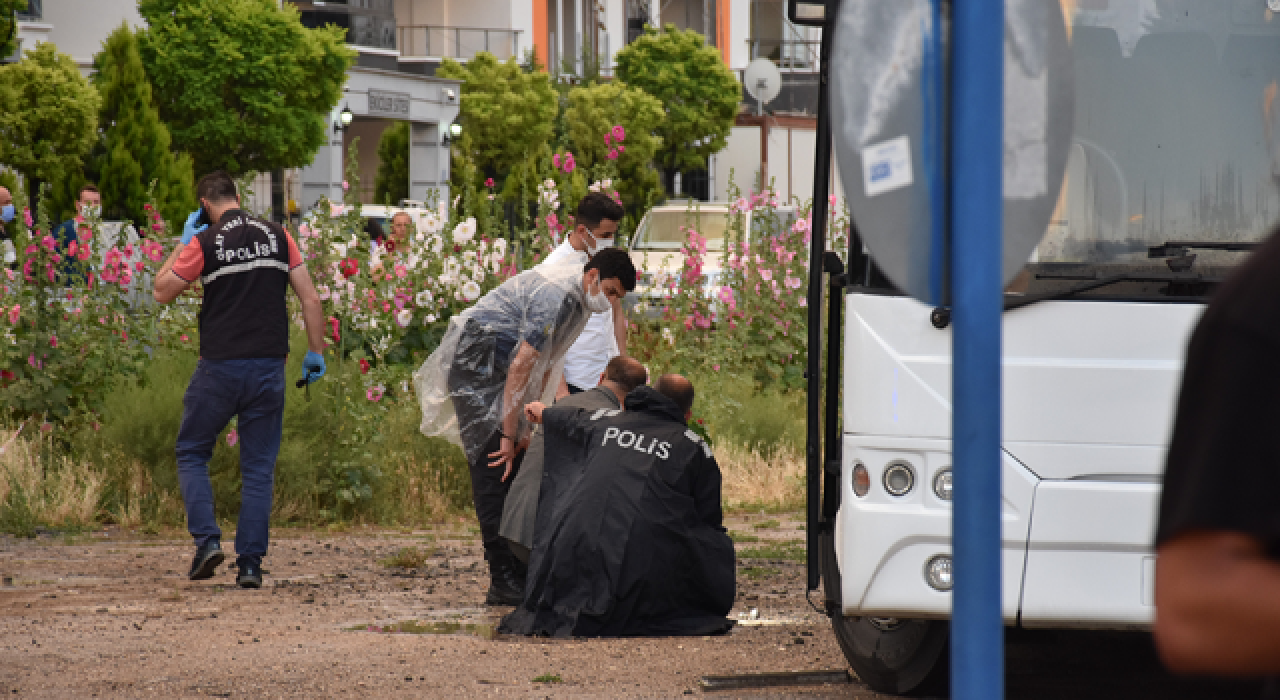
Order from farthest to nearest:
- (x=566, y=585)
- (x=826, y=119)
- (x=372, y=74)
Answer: (x=372, y=74) → (x=566, y=585) → (x=826, y=119)

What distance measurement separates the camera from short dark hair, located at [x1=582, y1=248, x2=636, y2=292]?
7.07 m

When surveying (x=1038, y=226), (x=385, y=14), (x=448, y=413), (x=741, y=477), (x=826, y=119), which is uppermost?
(x=385, y=14)

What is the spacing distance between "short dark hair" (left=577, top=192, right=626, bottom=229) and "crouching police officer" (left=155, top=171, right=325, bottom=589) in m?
1.43

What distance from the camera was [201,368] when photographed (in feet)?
24.6

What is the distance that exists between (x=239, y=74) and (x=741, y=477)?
2384 cm

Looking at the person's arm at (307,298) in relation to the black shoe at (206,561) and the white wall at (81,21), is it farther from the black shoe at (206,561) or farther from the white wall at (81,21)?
the white wall at (81,21)

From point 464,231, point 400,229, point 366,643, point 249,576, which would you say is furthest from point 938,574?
point 400,229

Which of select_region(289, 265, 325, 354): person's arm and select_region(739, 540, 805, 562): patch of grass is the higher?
select_region(289, 265, 325, 354): person's arm

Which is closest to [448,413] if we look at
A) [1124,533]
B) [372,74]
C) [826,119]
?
[826,119]

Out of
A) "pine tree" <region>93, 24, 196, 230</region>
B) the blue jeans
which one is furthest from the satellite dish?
the blue jeans

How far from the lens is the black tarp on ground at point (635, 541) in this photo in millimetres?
6320

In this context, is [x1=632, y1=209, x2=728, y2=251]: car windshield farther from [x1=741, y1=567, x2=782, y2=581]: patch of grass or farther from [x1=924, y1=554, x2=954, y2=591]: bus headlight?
[x1=924, y1=554, x2=954, y2=591]: bus headlight

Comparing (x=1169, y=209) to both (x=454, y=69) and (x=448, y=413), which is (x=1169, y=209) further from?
(x=454, y=69)

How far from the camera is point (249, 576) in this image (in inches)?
291
